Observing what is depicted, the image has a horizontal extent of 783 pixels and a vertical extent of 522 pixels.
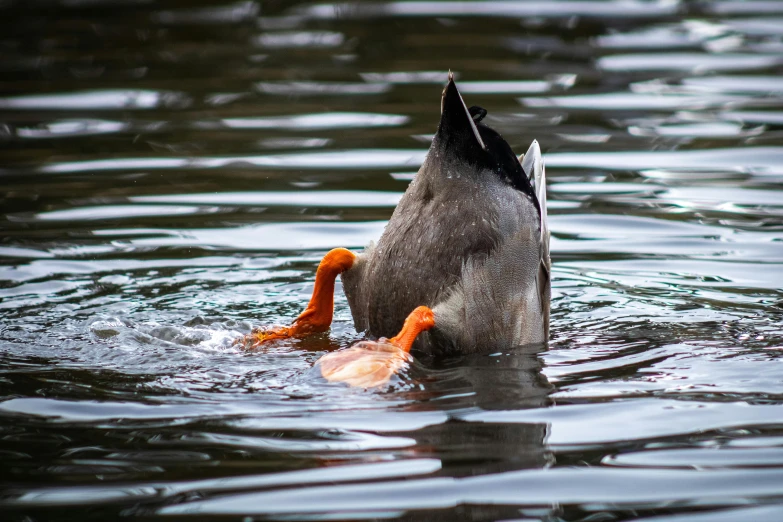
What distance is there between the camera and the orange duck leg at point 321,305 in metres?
4.64

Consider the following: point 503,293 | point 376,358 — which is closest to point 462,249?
point 503,293

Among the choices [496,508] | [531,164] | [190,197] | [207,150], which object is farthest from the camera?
[207,150]

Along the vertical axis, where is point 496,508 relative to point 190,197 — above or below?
below

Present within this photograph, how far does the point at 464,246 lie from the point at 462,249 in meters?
0.01

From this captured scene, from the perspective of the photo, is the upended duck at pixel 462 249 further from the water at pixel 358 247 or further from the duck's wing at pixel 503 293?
the water at pixel 358 247

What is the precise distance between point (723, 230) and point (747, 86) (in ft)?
11.4

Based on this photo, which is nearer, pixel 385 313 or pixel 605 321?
pixel 385 313

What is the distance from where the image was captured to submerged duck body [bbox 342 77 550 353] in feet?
14.2

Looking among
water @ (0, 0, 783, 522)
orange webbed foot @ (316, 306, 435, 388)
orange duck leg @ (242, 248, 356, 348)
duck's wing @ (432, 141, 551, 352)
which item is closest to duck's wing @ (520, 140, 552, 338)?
duck's wing @ (432, 141, 551, 352)

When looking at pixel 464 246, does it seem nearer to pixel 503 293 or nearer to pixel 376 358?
pixel 503 293

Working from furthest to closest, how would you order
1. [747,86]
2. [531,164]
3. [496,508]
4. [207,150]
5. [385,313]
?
1. [747,86]
2. [207,150]
3. [531,164]
4. [385,313]
5. [496,508]

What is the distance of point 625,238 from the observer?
6.45m

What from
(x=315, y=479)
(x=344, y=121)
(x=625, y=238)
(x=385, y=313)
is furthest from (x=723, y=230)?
(x=315, y=479)

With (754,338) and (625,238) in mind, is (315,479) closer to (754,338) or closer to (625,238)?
(754,338)
